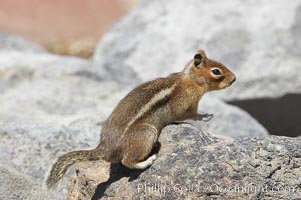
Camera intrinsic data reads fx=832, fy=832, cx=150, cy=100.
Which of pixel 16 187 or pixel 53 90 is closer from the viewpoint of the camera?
pixel 16 187

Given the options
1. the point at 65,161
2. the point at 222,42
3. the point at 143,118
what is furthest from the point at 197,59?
the point at 222,42

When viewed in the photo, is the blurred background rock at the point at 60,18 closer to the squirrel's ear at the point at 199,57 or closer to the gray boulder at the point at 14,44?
the gray boulder at the point at 14,44

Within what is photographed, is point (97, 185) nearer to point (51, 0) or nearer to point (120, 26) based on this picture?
point (120, 26)

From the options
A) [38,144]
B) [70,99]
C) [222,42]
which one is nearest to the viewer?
[38,144]

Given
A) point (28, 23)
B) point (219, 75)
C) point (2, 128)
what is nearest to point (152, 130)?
point (219, 75)

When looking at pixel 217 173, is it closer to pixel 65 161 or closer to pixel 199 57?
pixel 65 161

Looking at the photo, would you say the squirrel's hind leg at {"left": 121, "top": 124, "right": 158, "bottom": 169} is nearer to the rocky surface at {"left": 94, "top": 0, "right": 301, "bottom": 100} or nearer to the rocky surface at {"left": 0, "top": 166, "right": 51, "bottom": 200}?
the rocky surface at {"left": 0, "top": 166, "right": 51, "bottom": 200}

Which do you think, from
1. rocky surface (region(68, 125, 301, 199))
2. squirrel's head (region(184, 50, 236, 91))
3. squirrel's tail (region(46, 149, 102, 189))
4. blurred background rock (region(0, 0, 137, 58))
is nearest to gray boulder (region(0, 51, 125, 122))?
squirrel's head (region(184, 50, 236, 91))
